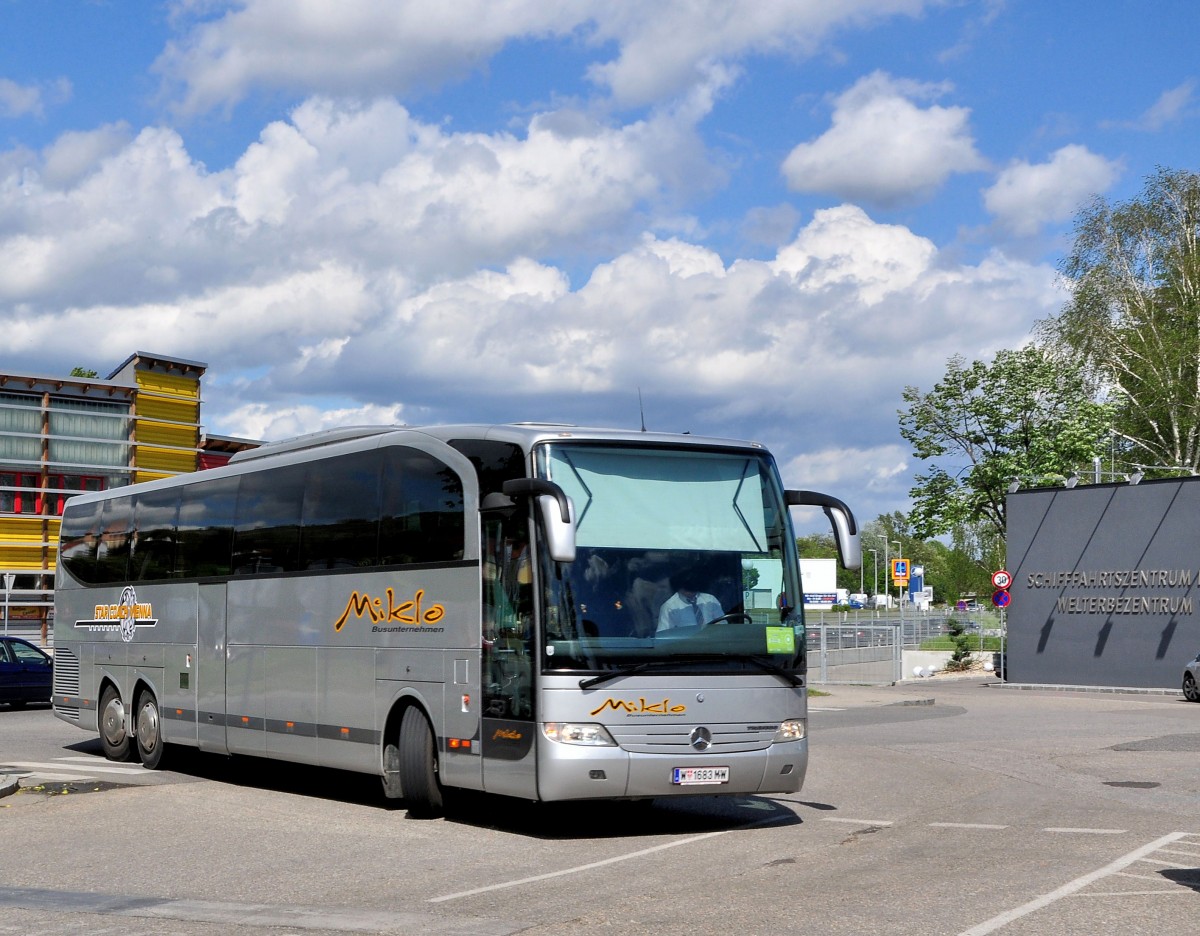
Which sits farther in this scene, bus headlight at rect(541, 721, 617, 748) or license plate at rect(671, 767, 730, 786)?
license plate at rect(671, 767, 730, 786)

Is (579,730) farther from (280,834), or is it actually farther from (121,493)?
(121,493)

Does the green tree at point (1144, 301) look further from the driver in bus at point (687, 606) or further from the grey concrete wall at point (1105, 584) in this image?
the driver in bus at point (687, 606)

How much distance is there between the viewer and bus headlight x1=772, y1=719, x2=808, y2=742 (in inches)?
487

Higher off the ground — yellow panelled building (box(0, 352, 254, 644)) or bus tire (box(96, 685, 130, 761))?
yellow panelled building (box(0, 352, 254, 644))

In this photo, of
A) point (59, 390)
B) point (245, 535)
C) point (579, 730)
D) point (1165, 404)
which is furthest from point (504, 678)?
point (1165, 404)

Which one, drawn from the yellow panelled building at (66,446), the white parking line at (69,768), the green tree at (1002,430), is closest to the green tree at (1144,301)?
the green tree at (1002,430)

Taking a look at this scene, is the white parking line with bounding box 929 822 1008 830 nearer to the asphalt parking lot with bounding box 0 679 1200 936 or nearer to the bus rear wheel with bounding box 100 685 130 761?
the asphalt parking lot with bounding box 0 679 1200 936

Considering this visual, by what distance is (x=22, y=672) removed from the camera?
28156mm

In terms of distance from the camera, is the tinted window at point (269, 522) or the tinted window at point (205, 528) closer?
the tinted window at point (269, 522)

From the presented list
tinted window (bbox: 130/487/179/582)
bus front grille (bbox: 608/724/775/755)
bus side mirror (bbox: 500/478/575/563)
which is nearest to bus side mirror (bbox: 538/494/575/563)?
bus side mirror (bbox: 500/478/575/563)

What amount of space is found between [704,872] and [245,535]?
8.03 meters

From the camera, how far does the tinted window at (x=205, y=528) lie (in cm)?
1694

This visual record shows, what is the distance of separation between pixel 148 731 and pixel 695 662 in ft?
29.7

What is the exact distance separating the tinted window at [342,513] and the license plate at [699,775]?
3706 millimetres
